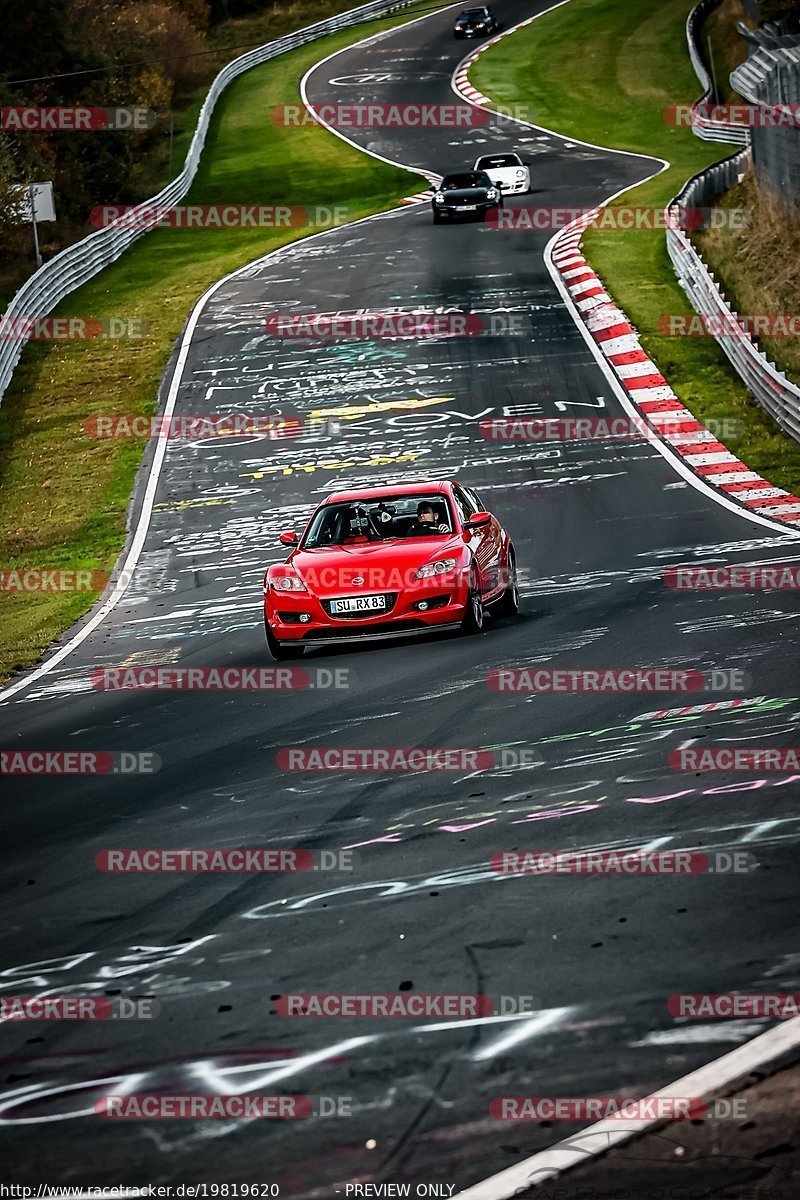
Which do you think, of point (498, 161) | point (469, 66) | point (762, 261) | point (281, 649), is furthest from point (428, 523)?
point (469, 66)

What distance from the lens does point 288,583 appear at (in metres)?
13.6

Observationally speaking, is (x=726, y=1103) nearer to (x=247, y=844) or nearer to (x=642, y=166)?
(x=247, y=844)

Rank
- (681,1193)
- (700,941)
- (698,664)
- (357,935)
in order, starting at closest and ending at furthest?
1. (681,1193)
2. (700,941)
3. (357,935)
4. (698,664)

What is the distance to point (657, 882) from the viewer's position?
637 centimetres

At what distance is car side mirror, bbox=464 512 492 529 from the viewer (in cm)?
1417

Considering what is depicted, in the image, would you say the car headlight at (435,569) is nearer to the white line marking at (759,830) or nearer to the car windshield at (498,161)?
the white line marking at (759,830)

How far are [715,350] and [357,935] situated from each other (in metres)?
25.4

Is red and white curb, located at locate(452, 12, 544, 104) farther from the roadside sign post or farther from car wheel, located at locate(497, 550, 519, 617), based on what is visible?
car wheel, located at locate(497, 550, 519, 617)

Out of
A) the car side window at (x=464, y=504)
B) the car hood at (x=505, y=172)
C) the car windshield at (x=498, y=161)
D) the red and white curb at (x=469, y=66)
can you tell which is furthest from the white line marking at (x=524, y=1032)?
the red and white curb at (x=469, y=66)

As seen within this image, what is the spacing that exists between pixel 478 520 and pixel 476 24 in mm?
66802

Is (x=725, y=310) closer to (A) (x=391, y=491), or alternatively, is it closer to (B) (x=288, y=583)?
(A) (x=391, y=491)

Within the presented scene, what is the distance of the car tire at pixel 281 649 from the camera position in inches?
533

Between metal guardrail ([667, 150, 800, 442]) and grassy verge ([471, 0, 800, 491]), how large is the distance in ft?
0.91

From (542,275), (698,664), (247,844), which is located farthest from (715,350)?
(247,844)
